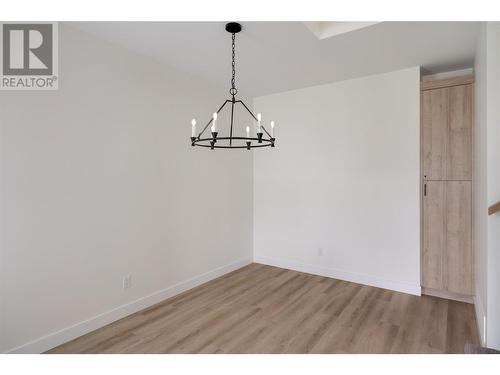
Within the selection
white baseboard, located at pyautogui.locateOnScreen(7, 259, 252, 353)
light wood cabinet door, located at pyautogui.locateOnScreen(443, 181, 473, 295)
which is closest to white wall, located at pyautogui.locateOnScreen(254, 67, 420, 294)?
light wood cabinet door, located at pyautogui.locateOnScreen(443, 181, 473, 295)

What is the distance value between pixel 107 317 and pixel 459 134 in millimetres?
3986

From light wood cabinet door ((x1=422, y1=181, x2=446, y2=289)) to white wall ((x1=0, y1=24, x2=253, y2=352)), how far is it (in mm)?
2587

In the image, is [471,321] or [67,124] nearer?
[67,124]

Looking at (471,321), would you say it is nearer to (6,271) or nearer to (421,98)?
(421,98)

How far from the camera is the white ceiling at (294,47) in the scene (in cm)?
248

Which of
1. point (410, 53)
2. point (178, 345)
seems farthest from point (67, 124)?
point (410, 53)

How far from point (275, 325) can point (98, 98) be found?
2.60 meters

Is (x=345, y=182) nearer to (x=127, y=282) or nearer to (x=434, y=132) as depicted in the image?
(x=434, y=132)

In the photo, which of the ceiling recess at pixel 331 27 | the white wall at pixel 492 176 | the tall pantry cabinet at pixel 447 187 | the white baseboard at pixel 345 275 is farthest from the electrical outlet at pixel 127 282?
Answer: the tall pantry cabinet at pixel 447 187

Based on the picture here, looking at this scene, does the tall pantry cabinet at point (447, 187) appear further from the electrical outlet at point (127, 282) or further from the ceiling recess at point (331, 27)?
the electrical outlet at point (127, 282)

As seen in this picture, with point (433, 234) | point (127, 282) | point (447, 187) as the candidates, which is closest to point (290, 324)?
point (127, 282)

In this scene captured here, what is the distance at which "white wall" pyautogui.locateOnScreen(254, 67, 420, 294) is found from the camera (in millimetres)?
3439

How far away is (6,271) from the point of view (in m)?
2.07
